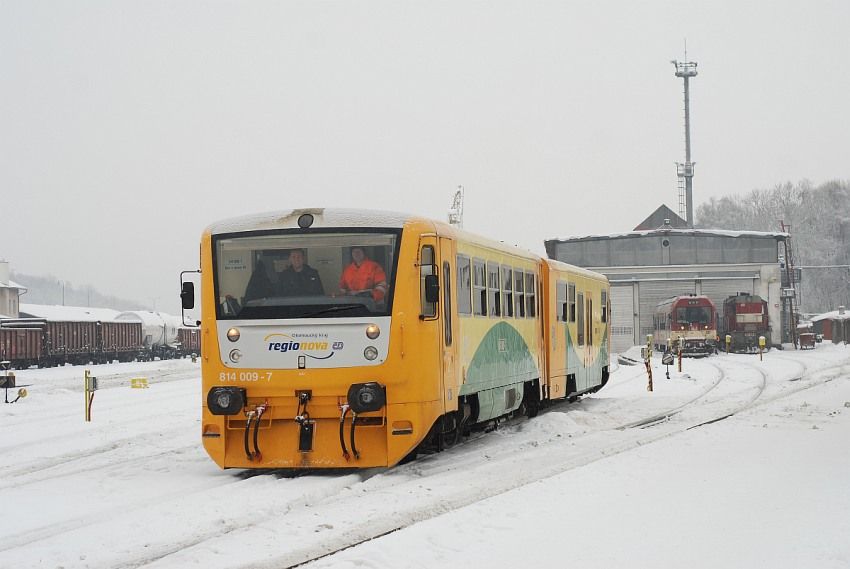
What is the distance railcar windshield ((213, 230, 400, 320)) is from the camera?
11.4m

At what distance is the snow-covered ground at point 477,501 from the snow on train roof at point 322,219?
2.61 meters

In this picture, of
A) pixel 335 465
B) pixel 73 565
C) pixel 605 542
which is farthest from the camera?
pixel 335 465

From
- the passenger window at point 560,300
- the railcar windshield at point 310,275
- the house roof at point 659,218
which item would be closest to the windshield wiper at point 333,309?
the railcar windshield at point 310,275

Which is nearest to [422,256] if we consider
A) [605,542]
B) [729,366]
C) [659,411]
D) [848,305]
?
[605,542]

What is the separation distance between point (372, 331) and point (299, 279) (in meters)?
1.00

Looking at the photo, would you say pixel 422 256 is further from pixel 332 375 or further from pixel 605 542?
pixel 605 542

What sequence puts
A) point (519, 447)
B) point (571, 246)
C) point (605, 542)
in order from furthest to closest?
point (571, 246), point (519, 447), point (605, 542)

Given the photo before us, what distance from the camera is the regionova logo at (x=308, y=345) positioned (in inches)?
446

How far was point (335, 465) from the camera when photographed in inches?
444

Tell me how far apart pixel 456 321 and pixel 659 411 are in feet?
26.2

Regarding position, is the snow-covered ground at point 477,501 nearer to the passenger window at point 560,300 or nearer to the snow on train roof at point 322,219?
the passenger window at point 560,300

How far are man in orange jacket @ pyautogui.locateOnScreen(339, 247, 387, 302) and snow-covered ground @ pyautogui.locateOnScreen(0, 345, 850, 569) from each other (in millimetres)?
1901

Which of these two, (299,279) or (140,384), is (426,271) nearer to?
(299,279)

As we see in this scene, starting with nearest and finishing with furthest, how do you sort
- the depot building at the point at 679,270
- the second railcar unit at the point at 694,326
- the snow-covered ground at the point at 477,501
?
the snow-covered ground at the point at 477,501 < the second railcar unit at the point at 694,326 < the depot building at the point at 679,270
